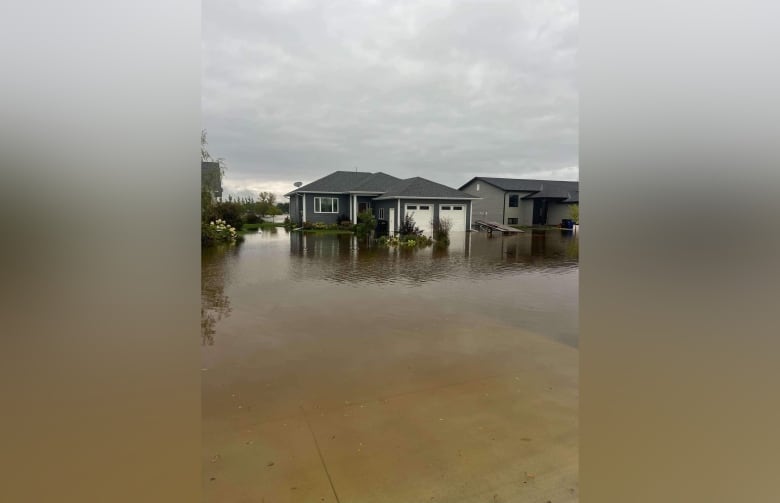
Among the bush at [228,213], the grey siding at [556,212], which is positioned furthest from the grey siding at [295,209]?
the grey siding at [556,212]

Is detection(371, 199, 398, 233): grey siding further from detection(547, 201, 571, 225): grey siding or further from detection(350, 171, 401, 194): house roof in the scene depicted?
detection(547, 201, 571, 225): grey siding

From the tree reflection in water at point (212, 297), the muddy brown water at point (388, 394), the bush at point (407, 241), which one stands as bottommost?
the muddy brown water at point (388, 394)

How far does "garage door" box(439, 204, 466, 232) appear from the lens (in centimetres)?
2052

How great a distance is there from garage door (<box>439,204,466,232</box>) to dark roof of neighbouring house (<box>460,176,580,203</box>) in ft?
27.8

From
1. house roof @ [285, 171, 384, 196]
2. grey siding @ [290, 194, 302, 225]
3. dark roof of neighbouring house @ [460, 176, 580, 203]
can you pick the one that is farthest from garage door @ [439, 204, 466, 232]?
grey siding @ [290, 194, 302, 225]

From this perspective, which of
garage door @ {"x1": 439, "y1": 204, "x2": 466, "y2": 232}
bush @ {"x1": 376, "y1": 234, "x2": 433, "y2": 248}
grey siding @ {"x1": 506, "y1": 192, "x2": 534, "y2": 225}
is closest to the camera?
bush @ {"x1": 376, "y1": 234, "x2": 433, "y2": 248}

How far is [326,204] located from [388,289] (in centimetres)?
1711

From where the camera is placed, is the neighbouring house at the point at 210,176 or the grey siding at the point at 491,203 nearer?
the neighbouring house at the point at 210,176

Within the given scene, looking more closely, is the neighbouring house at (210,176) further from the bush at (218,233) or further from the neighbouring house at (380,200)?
the neighbouring house at (380,200)

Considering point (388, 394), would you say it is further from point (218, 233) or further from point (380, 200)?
point (380, 200)

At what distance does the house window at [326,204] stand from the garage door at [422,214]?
5.74 m

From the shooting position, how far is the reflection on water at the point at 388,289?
5.14 metres
